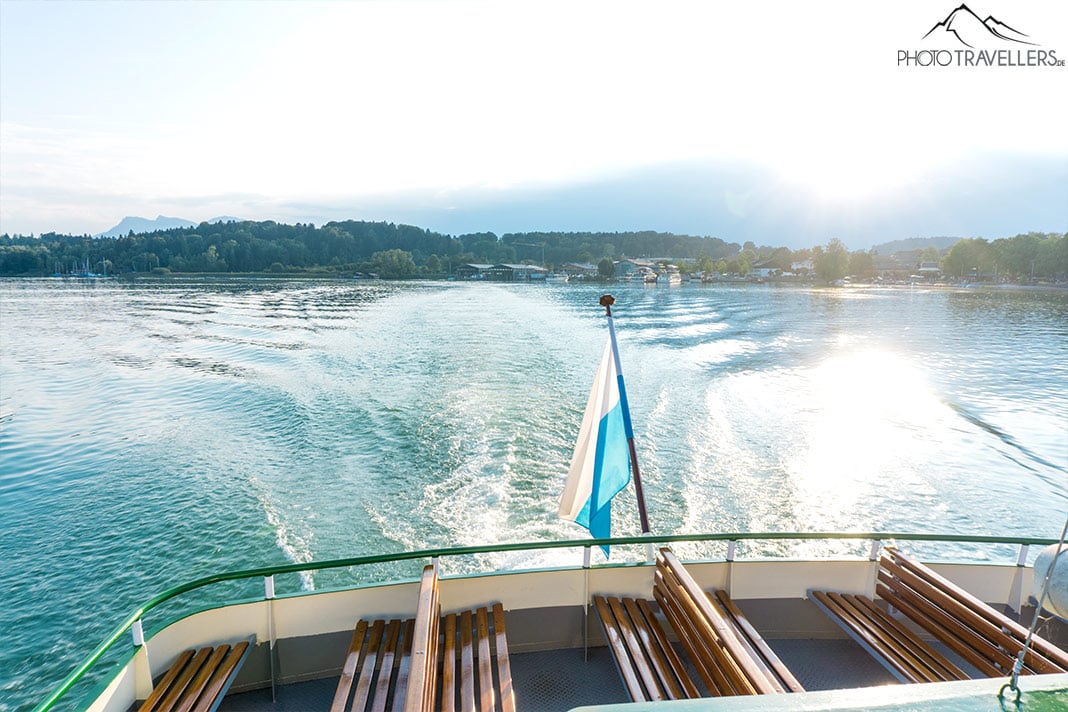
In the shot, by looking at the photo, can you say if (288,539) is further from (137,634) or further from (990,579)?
(990,579)

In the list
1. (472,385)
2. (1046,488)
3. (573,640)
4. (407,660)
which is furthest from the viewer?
(472,385)

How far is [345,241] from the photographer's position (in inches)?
→ 4683

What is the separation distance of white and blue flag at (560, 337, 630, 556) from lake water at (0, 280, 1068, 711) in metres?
4.43

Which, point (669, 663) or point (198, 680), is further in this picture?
point (669, 663)

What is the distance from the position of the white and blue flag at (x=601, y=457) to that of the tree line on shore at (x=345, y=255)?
106 metres

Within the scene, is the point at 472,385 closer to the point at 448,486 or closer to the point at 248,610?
the point at 448,486

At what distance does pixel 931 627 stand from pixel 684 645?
5.96 ft

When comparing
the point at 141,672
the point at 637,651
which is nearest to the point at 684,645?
the point at 637,651

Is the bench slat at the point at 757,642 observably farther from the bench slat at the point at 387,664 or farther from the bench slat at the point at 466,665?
the bench slat at the point at 387,664

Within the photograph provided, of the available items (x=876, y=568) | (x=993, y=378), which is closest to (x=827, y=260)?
(x=993, y=378)

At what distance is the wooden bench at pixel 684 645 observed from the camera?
3.27 meters

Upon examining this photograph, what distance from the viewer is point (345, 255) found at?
116m

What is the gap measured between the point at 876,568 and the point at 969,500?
10.9 m

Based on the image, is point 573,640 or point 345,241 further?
point 345,241
